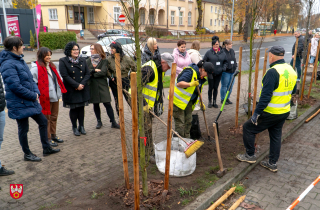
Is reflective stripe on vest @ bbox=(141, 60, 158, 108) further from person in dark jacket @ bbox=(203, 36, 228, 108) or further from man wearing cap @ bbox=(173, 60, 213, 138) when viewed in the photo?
person in dark jacket @ bbox=(203, 36, 228, 108)

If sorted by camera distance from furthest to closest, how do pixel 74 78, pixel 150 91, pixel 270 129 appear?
pixel 74 78, pixel 270 129, pixel 150 91

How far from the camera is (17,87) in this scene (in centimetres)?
409

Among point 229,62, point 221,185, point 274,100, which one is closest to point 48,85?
point 221,185

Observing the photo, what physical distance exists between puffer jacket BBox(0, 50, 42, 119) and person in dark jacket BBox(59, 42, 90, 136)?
101 centimetres

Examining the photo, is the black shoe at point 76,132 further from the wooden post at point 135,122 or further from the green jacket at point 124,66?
the wooden post at point 135,122

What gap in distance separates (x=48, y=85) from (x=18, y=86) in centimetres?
89

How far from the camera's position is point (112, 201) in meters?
3.38

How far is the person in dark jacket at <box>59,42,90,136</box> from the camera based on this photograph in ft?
17.4

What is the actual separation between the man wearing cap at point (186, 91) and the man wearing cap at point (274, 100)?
94cm

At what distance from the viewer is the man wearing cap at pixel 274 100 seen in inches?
155

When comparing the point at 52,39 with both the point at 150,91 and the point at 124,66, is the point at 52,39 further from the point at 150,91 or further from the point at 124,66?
the point at 150,91

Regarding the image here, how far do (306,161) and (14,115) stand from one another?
16.2 feet

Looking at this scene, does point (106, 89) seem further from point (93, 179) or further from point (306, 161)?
point (306, 161)

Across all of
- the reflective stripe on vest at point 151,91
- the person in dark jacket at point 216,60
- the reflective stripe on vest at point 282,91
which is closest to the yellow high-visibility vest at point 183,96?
the reflective stripe on vest at point 151,91
